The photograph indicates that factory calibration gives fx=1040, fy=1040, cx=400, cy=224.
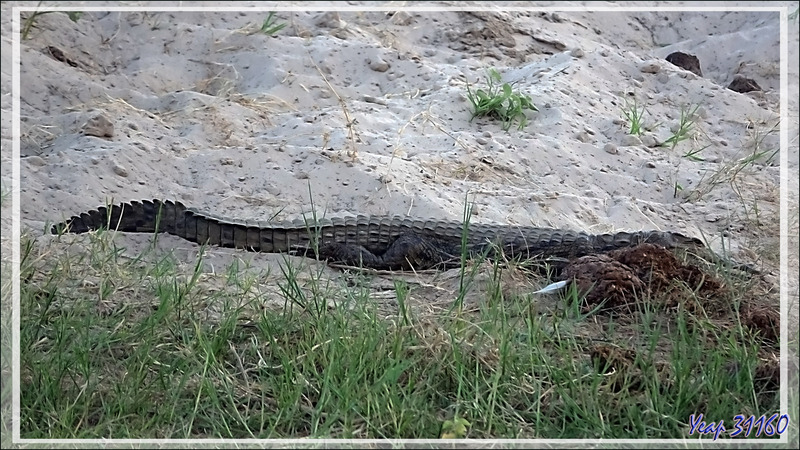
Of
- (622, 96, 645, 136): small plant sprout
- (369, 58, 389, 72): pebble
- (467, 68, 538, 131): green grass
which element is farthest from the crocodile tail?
(622, 96, 645, 136): small plant sprout

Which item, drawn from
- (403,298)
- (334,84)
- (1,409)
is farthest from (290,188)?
(1,409)

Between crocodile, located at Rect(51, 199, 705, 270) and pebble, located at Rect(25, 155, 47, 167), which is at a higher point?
pebble, located at Rect(25, 155, 47, 167)

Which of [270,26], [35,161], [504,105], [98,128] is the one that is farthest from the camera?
[270,26]

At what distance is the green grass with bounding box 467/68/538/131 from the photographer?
5.96 metres

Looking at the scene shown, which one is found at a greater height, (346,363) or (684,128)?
(684,128)

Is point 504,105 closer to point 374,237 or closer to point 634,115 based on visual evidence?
point 634,115

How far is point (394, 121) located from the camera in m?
5.93

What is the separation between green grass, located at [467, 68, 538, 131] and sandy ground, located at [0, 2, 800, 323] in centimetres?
7

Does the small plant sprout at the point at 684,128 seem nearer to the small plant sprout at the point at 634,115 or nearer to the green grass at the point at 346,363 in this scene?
the small plant sprout at the point at 634,115

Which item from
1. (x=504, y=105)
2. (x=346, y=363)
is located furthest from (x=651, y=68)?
(x=346, y=363)

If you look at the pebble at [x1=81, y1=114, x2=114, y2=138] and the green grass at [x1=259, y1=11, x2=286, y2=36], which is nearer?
the pebble at [x1=81, y1=114, x2=114, y2=138]

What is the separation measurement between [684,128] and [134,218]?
3.20 m

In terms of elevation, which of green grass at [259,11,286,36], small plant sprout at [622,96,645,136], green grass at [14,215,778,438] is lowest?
green grass at [14,215,778,438]

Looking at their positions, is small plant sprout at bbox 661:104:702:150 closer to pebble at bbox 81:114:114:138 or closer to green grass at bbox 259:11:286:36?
green grass at bbox 259:11:286:36
